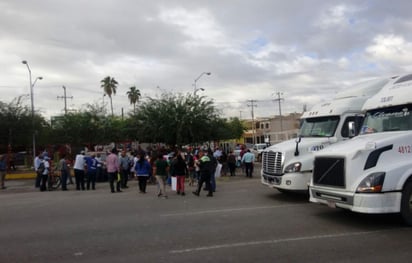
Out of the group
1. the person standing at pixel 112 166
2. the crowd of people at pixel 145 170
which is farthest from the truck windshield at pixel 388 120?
the person standing at pixel 112 166

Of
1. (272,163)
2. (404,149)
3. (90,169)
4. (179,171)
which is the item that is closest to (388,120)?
(404,149)

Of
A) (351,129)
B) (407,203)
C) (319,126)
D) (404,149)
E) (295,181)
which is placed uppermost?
(319,126)

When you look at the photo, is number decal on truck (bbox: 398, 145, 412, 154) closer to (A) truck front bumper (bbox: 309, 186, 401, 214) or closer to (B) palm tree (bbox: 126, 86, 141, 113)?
(A) truck front bumper (bbox: 309, 186, 401, 214)

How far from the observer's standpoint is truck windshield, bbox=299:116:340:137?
12102 mm

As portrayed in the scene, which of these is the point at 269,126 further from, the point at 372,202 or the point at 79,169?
the point at 372,202

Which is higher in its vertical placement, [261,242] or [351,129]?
[351,129]

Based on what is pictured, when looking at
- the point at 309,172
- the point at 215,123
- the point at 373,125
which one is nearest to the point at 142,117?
the point at 215,123

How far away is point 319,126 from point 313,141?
0.71 meters

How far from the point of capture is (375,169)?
26.1ft

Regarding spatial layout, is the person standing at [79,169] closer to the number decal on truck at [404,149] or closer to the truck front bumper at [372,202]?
the truck front bumper at [372,202]

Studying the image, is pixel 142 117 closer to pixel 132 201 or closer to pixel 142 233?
pixel 132 201

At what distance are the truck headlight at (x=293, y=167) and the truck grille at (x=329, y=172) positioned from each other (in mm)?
2413

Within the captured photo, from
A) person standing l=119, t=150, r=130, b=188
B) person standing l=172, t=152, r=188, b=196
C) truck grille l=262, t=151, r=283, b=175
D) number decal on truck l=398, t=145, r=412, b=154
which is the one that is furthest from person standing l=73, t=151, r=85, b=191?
number decal on truck l=398, t=145, r=412, b=154

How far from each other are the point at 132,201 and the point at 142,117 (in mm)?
23379
